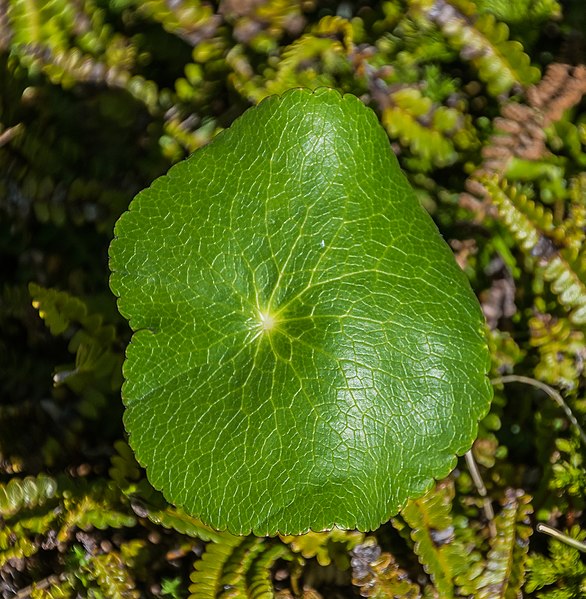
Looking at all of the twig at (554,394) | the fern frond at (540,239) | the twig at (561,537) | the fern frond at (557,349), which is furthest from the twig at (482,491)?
the fern frond at (540,239)

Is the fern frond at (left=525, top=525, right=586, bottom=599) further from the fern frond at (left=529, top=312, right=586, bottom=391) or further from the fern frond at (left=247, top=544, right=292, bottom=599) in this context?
the fern frond at (left=247, top=544, right=292, bottom=599)

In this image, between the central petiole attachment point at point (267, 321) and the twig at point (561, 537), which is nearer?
the central petiole attachment point at point (267, 321)

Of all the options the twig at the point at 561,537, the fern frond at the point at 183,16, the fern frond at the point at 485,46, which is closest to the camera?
the twig at the point at 561,537

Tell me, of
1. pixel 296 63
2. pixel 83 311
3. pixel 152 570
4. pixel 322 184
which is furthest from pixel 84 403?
pixel 296 63

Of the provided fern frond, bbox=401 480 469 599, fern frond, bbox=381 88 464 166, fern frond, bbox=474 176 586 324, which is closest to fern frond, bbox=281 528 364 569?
fern frond, bbox=401 480 469 599

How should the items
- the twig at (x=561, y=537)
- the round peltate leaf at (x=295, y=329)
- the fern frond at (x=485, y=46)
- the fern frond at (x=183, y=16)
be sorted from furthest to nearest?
the fern frond at (x=183, y=16), the fern frond at (x=485, y=46), the twig at (x=561, y=537), the round peltate leaf at (x=295, y=329)

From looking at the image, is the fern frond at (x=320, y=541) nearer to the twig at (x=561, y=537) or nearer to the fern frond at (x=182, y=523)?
the fern frond at (x=182, y=523)

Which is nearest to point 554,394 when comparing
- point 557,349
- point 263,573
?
point 557,349
